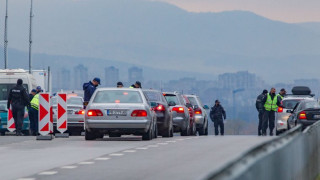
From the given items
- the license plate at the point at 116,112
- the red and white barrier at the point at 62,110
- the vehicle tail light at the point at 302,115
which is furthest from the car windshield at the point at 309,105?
the license plate at the point at 116,112

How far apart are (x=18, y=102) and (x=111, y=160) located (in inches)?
657

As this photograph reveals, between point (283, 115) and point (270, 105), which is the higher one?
point (270, 105)

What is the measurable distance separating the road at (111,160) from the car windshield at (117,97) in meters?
1.58

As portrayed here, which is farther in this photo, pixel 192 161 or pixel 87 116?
pixel 87 116

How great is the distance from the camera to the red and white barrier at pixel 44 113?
3033cm

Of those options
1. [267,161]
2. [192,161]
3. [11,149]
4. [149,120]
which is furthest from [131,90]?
[267,161]

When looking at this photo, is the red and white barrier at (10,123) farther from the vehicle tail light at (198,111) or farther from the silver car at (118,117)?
the silver car at (118,117)

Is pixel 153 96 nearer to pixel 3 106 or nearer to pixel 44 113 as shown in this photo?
pixel 44 113

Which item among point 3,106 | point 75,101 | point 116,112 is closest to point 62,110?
point 116,112

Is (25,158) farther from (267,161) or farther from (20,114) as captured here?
(20,114)

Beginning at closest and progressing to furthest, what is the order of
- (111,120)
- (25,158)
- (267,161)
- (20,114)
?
(267,161) < (25,158) < (111,120) < (20,114)

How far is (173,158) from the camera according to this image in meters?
19.9

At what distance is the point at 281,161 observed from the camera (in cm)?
952

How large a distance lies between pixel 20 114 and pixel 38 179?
21048mm
